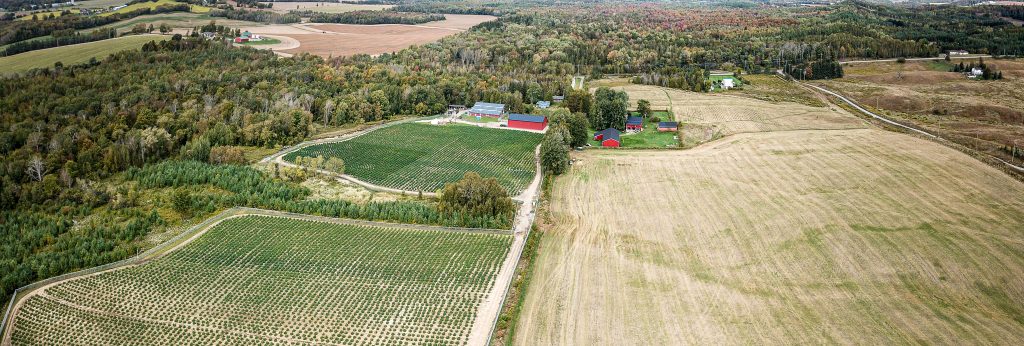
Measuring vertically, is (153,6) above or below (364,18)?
above

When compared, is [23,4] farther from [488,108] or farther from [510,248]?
[510,248]

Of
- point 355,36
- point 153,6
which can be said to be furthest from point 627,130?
point 153,6

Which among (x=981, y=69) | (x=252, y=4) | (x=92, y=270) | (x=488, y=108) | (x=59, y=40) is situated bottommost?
(x=92, y=270)

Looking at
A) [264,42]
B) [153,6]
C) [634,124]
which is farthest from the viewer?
[153,6]

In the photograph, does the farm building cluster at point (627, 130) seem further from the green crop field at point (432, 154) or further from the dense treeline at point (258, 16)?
the dense treeline at point (258, 16)

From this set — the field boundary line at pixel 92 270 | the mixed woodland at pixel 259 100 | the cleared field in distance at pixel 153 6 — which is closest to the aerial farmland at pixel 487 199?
the field boundary line at pixel 92 270

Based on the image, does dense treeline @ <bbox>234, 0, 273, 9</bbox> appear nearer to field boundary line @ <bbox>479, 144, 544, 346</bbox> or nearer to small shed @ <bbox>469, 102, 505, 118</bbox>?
small shed @ <bbox>469, 102, 505, 118</bbox>

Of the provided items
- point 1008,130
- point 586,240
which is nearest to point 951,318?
point 586,240
